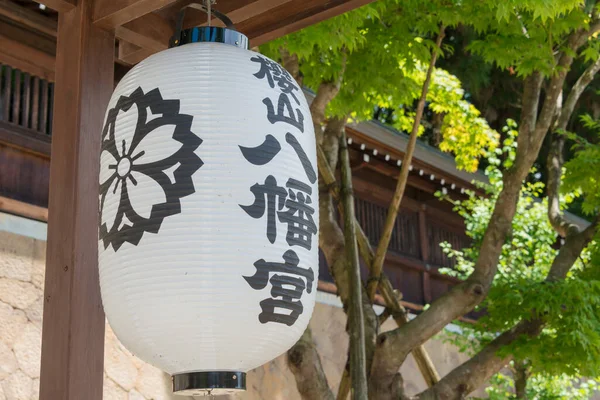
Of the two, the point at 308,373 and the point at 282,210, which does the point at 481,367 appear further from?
the point at 282,210

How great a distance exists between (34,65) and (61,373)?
178 inches

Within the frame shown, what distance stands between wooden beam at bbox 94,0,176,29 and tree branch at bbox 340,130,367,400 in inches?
118

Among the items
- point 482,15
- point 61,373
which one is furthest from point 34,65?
point 61,373

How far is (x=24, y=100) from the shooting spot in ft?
22.0

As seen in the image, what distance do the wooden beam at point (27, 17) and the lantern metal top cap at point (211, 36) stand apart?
3785 millimetres

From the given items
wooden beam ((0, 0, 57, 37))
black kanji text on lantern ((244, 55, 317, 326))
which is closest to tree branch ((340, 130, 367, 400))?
wooden beam ((0, 0, 57, 37))

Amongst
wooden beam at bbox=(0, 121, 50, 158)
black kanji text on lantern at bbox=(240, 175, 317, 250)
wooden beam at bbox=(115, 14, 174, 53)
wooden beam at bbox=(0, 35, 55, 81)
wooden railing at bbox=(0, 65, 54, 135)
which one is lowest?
black kanji text on lantern at bbox=(240, 175, 317, 250)

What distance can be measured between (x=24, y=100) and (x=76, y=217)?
4085 millimetres

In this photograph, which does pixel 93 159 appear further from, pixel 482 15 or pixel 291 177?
pixel 482 15

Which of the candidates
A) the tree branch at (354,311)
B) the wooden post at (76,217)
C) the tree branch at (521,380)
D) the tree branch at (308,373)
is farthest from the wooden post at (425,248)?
the wooden post at (76,217)

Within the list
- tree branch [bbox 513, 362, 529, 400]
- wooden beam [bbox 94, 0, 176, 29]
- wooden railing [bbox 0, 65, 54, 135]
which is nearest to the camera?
wooden beam [bbox 94, 0, 176, 29]

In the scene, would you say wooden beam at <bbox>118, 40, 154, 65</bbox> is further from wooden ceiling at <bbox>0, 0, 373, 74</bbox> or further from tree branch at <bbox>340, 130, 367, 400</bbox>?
tree branch at <bbox>340, 130, 367, 400</bbox>

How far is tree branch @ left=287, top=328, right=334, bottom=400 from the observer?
555 cm

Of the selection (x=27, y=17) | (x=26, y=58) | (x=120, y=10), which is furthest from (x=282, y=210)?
(x=26, y=58)
